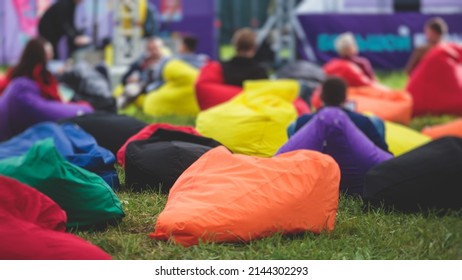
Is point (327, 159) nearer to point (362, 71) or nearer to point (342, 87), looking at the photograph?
point (342, 87)

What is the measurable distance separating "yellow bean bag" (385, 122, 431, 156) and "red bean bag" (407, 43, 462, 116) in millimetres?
3306

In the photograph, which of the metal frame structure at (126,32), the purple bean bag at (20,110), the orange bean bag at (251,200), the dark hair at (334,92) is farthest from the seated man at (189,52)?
the orange bean bag at (251,200)

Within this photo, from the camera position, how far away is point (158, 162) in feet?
19.4

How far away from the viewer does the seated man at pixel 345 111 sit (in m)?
6.76

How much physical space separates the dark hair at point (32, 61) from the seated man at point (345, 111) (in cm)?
330

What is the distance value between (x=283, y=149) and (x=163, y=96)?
15.5 ft

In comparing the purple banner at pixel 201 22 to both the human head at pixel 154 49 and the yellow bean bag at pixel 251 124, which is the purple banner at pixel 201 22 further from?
the yellow bean bag at pixel 251 124

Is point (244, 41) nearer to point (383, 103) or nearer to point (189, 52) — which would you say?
point (383, 103)

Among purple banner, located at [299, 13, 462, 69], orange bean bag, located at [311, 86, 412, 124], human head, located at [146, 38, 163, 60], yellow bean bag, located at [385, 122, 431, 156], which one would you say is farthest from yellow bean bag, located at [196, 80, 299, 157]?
purple banner, located at [299, 13, 462, 69]

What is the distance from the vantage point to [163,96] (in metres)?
11.0

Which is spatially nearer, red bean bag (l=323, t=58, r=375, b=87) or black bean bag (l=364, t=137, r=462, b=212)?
black bean bag (l=364, t=137, r=462, b=212)

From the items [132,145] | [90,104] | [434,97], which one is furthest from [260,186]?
[434,97]

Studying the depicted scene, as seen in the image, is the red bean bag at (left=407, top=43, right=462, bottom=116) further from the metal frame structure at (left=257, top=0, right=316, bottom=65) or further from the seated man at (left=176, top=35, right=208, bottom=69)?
the metal frame structure at (left=257, top=0, right=316, bottom=65)

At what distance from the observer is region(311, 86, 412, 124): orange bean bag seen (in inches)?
411
